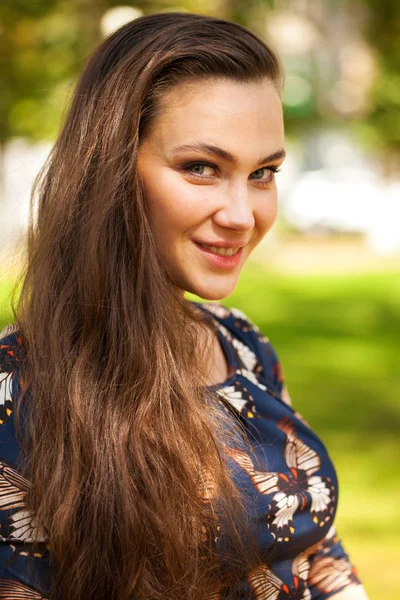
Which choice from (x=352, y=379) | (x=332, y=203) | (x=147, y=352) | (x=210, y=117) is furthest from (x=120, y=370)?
(x=332, y=203)

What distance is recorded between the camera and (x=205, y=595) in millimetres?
2027

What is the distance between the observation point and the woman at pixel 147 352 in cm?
195

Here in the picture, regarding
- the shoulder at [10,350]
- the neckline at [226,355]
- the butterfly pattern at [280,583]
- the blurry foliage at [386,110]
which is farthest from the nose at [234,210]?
the blurry foliage at [386,110]

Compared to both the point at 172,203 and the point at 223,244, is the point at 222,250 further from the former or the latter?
the point at 172,203

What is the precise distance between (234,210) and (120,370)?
443 millimetres

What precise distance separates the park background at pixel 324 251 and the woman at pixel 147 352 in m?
0.32

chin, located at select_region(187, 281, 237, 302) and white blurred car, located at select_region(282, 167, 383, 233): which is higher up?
white blurred car, located at select_region(282, 167, 383, 233)

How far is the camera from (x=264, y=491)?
2.15 m

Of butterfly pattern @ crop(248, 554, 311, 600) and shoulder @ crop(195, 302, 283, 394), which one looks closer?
butterfly pattern @ crop(248, 554, 311, 600)

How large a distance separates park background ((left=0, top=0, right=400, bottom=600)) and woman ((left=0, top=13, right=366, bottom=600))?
32 centimetres

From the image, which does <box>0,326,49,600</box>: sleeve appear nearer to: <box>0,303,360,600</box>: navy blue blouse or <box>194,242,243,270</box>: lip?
<box>0,303,360,600</box>: navy blue blouse

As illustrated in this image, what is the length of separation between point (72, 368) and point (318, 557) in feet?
2.84

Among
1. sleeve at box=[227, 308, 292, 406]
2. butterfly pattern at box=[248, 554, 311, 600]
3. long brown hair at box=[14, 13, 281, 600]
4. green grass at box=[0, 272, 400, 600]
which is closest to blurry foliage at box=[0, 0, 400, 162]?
long brown hair at box=[14, 13, 281, 600]

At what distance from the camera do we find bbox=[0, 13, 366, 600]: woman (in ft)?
6.39
